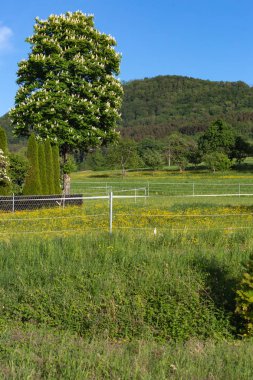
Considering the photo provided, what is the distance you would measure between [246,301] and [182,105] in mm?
181859

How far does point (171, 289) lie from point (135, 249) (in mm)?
1753

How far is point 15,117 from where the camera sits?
32406 millimetres

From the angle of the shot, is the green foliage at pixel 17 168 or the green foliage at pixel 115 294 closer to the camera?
the green foliage at pixel 115 294

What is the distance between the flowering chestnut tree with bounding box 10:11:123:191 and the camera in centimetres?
3133

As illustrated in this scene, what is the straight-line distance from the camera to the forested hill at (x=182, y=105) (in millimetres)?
153000

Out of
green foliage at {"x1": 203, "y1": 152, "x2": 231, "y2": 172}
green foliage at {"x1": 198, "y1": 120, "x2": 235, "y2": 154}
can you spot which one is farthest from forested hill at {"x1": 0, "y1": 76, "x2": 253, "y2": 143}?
green foliage at {"x1": 203, "y1": 152, "x2": 231, "y2": 172}

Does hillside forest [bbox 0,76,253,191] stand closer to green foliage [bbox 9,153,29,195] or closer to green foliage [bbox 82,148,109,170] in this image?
green foliage [bbox 82,148,109,170]

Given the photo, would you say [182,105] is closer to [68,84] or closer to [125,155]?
[125,155]

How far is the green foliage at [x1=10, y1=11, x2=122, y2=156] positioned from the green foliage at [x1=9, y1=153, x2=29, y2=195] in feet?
12.2

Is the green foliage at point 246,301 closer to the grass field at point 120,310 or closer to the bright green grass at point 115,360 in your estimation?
the grass field at point 120,310

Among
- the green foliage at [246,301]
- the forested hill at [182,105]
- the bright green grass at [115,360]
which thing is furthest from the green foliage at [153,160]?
the bright green grass at [115,360]

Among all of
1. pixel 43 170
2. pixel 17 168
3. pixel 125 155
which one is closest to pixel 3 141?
pixel 17 168

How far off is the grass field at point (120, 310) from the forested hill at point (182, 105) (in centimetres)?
13513

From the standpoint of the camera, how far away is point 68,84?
32.2 meters
